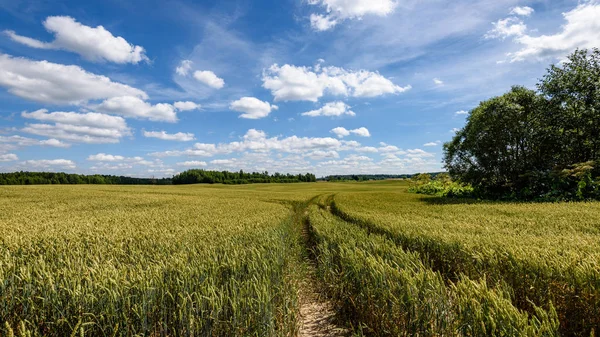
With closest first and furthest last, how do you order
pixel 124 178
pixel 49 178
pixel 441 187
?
1. pixel 441 187
2. pixel 49 178
3. pixel 124 178

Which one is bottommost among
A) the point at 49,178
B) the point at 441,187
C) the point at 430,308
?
the point at 441,187

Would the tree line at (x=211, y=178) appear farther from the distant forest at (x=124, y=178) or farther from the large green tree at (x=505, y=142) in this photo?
the large green tree at (x=505, y=142)

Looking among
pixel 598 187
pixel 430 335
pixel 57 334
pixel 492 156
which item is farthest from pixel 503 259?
pixel 492 156

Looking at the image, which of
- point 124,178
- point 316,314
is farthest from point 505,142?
point 124,178

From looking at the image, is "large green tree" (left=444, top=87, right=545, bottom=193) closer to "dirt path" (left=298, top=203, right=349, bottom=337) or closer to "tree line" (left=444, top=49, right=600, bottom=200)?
"tree line" (left=444, top=49, right=600, bottom=200)

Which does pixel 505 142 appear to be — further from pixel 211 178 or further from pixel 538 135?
pixel 211 178

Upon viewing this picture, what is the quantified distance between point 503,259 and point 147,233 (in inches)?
418

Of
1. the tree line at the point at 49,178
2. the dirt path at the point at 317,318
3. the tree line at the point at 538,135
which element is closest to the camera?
the dirt path at the point at 317,318

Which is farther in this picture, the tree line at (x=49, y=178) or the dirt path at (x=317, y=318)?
the tree line at (x=49, y=178)

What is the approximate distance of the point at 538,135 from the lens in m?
29.3

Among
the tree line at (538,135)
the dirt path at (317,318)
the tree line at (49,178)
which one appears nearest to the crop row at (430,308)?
the dirt path at (317,318)

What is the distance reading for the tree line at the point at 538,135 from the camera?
27.8m

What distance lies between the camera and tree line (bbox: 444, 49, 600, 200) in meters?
27.8

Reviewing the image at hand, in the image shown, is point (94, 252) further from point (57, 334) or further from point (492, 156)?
point (492, 156)
